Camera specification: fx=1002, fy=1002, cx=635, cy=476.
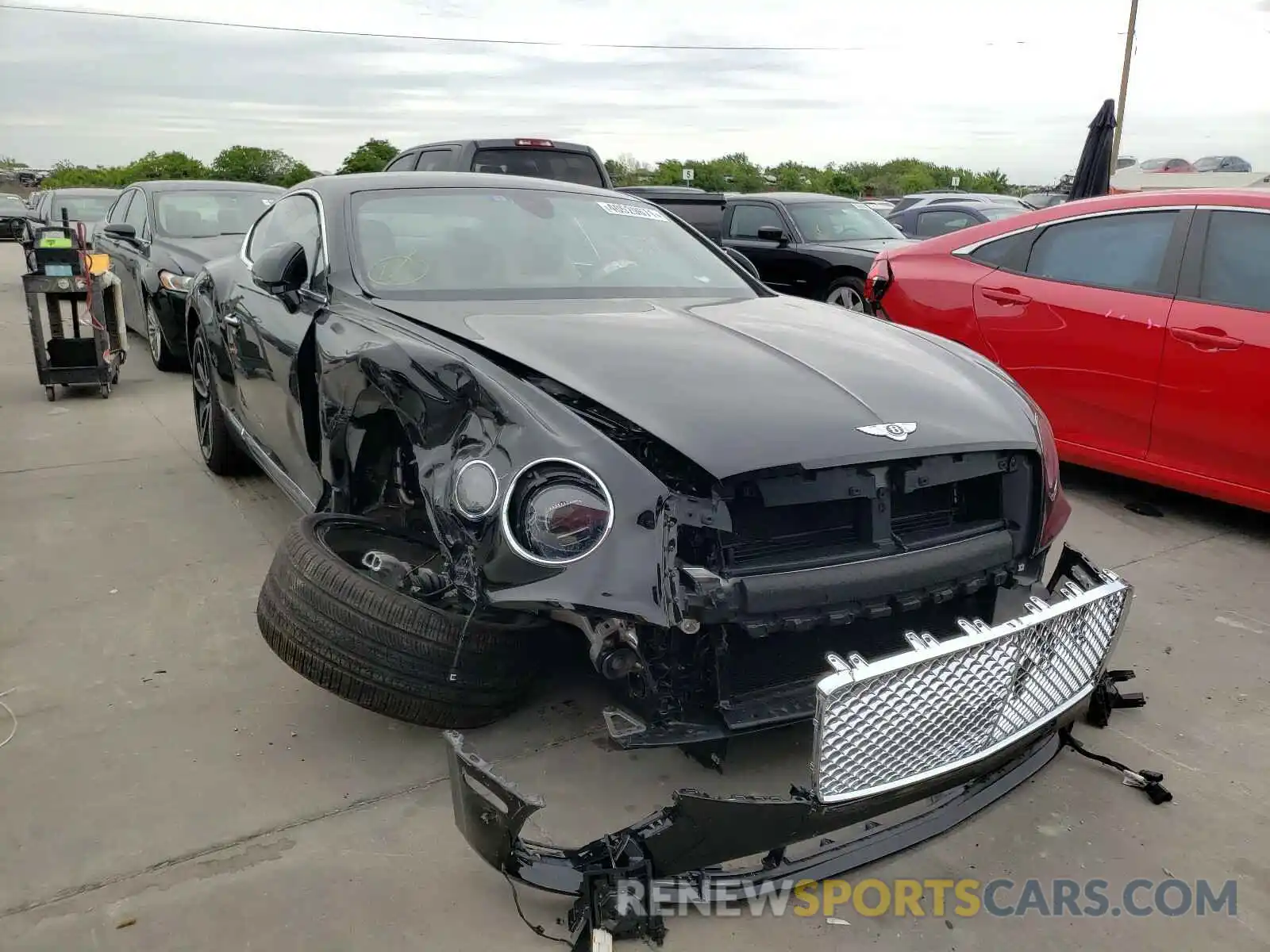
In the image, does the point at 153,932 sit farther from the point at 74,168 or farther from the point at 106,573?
the point at 74,168

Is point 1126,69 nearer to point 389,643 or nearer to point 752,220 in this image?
point 752,220

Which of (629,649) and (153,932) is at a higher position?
(629,649)

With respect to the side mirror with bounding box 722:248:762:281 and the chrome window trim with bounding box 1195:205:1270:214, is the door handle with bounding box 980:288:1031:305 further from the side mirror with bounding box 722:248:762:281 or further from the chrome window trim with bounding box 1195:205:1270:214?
the side mirror with bounding box 722:248:762:281

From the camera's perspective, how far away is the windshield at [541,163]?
29.6 feet

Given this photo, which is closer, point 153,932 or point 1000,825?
point 153,932

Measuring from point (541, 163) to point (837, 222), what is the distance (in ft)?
9.92

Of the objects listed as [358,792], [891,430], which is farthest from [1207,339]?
[358,792]

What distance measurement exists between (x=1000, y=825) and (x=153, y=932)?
6.47 feet

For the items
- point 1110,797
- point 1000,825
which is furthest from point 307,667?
point 1110,797

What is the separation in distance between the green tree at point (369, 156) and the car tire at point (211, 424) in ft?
84.0

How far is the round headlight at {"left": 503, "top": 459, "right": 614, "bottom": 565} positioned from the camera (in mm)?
2139

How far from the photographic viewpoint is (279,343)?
3580 millimetres

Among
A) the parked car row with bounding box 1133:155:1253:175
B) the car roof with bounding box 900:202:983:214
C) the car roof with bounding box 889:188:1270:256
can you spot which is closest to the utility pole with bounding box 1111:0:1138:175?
the parked car row with bounding box 1133:155:1253:175

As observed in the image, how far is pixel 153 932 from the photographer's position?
2.10 m
